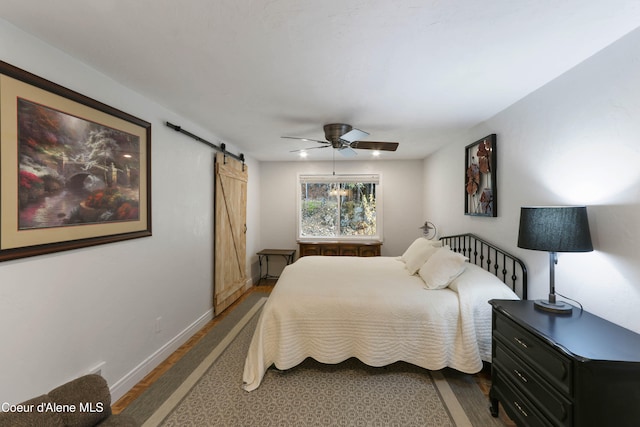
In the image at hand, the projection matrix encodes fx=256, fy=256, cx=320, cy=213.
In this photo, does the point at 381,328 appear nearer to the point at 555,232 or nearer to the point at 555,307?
the point at 555,307

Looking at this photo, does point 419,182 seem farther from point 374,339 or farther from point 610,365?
point 610,365

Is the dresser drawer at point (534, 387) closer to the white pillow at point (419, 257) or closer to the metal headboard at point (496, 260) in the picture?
the metal headboard at point (496, 260)

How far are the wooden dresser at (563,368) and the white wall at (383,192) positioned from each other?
3360 mm

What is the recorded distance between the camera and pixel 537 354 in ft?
4.65

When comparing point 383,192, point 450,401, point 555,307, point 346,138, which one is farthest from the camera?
point 383,192

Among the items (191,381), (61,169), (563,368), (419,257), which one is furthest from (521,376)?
(61,169)

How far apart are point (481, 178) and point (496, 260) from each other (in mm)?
922

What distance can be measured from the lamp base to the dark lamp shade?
0.40 metres

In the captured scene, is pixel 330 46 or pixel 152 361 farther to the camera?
pixel 152 361

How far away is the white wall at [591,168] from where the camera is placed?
1.44 metres

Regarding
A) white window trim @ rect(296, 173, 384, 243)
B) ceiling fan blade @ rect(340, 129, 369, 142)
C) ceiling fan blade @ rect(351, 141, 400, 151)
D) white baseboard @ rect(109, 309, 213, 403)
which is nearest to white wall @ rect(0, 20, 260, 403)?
white baseboard @ rect(109, 309, 213, 403)

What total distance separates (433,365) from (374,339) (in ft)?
1.69

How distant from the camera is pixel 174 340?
2662 millimetres

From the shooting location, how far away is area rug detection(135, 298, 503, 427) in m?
1.77
